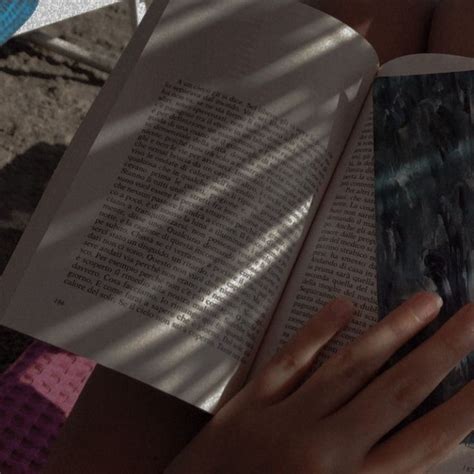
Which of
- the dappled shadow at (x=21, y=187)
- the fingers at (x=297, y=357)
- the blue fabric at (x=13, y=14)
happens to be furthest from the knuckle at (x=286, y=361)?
the dappled shadow at (x=21, y=187)

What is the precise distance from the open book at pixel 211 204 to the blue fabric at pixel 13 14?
39 cm

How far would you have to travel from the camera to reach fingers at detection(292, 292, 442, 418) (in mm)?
606

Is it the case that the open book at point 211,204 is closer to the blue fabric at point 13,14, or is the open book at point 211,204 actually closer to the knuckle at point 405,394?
the knuckle at point 405,394

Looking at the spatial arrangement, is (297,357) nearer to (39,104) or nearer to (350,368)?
(350,368)

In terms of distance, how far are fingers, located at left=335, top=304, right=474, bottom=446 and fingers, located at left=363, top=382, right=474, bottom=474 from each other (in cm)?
1

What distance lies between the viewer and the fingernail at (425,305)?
2.05ft

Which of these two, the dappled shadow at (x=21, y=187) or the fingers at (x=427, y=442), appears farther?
the dappled shadow at (x=21, y=187)

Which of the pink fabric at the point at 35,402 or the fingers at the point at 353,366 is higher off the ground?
the fingers at the point at 353,366

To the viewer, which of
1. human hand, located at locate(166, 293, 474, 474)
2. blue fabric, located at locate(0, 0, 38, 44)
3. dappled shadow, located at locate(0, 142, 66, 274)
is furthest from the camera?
dappled shadow, located at locate(0, 142, 66, 274)

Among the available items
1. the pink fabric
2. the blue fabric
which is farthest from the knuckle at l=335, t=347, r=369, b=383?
the blue fabric

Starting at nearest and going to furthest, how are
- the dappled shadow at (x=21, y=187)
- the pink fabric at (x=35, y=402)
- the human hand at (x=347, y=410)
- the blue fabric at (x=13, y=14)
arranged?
the human hand at (x=347, y=410) → the pink fabric at (x=35, y=402) → the blue fabric at (x=13, y=14) → the dappled shadow at (x=21, y=187)

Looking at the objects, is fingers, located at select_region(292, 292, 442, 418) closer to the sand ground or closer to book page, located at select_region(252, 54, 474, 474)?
book page, located at select_region(252, 54, 474, 474)

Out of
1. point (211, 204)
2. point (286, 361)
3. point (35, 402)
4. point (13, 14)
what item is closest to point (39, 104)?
point (13, 14)

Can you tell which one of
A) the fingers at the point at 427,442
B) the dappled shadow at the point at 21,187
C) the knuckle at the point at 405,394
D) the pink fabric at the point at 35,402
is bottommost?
the dappled shadow at the point at 21,187
